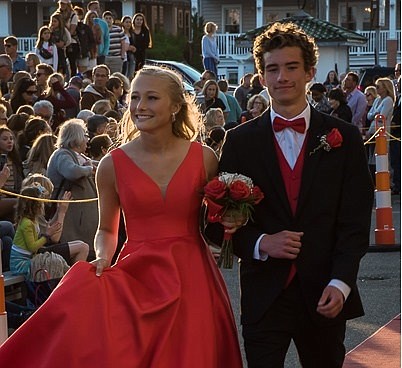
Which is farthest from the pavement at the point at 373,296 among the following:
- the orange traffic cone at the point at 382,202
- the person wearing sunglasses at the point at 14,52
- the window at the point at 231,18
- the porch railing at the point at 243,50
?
the window at the point at 231,18

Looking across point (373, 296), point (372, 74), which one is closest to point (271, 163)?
point (373, 296)

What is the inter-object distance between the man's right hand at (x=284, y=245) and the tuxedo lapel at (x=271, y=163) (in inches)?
5.8

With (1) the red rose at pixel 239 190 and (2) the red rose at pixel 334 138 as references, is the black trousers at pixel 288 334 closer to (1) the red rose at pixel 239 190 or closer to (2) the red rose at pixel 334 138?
(1) the red rose at pixel 239 190

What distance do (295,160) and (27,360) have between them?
5.20 ft

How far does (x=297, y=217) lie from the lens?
5.07 metres

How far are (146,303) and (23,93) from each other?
9.51 m

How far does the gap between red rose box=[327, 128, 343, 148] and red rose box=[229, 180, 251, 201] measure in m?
0.43

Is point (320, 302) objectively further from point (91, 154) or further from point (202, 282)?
point (91, 154)

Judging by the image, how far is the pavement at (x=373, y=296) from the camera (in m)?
8.60

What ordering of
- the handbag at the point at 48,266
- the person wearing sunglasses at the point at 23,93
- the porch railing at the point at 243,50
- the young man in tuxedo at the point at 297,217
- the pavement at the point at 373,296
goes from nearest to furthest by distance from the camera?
1. the young man in tuxedo at the point at 297,217
2. the pavement at the point at 373,296
3. the handbag at the point at 48,266
4. the person wearing sunglasses at the point at 23,93
5. the porch railing at the point at 243,50

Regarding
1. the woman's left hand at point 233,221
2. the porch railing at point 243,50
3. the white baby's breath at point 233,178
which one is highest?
the porch railing at point 243,50

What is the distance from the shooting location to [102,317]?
522cm

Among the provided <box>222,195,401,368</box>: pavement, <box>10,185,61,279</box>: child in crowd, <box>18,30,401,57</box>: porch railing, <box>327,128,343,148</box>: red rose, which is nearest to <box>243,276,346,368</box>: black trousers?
<box>327,128,343,148</box>: red rose

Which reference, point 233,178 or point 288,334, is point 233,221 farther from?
point 288,334
